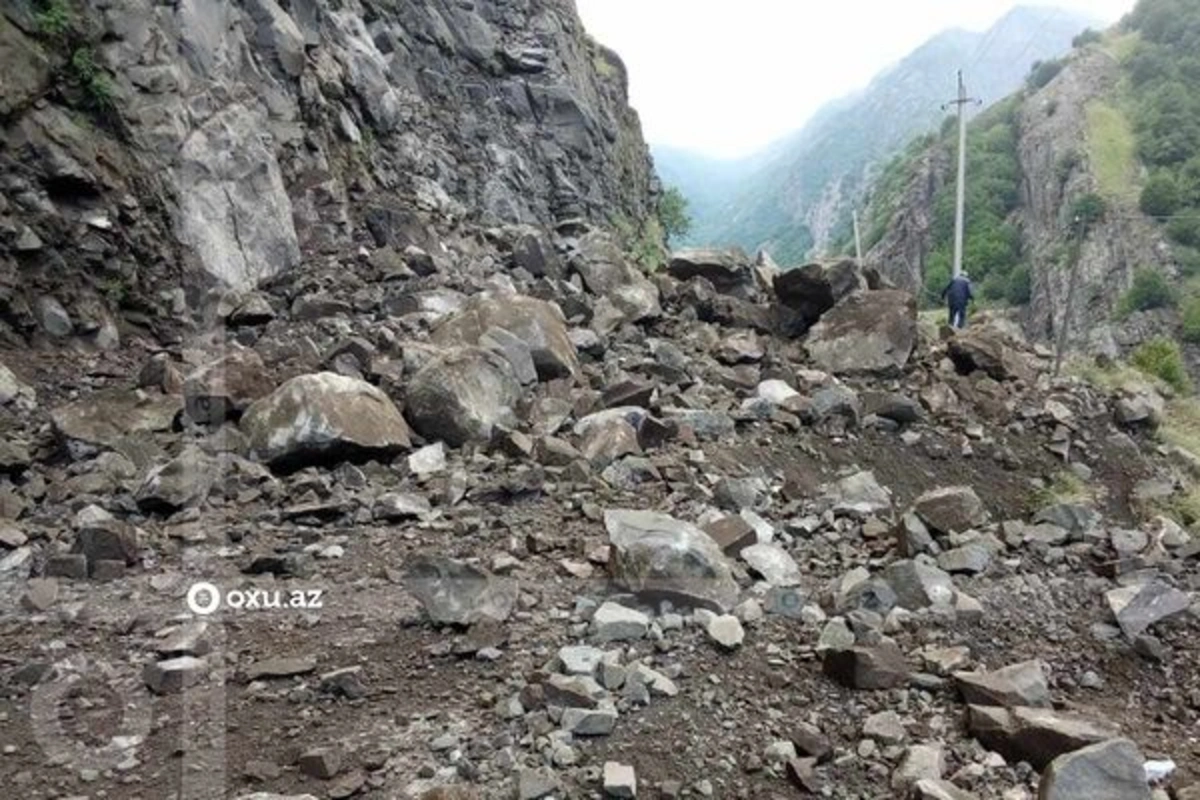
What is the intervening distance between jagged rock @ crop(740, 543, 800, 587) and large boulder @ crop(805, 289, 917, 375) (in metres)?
4.61

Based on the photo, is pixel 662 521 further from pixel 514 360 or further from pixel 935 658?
pixel 514 360

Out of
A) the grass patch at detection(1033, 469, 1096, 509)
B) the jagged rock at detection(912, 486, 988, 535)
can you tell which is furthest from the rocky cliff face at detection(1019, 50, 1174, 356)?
the jagged rock at detection(912, 486, 988, 535)

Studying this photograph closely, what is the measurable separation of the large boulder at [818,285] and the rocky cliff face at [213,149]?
4.94m

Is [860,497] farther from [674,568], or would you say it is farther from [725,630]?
[725,630]

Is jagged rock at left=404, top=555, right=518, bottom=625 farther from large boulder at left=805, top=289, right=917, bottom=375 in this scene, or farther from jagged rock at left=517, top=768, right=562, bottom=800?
large boulder at left=805, top=289, right=917, bottom=375

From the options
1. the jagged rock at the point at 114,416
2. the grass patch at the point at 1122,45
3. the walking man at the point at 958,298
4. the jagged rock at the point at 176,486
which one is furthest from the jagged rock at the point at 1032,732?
the grass patch at the point at 1122,45

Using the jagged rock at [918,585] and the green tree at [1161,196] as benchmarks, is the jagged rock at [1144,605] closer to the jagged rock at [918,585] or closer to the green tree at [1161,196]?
the jagged rock at [918,585]

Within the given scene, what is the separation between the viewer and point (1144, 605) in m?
5.04

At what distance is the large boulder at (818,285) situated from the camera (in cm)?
1097

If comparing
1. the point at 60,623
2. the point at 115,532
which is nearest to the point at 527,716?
the point at 60,623

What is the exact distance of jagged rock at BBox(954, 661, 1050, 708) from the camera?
406cm

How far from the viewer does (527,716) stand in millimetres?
3979

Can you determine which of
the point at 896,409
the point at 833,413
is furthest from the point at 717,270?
the point at 833,413

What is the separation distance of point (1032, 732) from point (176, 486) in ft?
18.1
